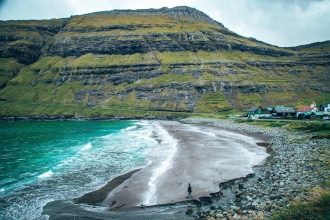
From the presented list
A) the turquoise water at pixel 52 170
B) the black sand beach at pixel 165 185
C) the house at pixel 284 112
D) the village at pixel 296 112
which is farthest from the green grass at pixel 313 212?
the house at pixel 284 112

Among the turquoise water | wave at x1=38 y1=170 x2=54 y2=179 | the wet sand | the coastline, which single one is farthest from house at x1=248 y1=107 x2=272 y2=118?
wave at x1=38 y1=170 x2=54 y2=179

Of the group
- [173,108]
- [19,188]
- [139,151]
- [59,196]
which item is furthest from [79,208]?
[173,108]

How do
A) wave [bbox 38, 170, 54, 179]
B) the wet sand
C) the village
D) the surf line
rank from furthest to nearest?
the village → wave [bbox 38, 170, 54, 179] → the wet sand → the surf line

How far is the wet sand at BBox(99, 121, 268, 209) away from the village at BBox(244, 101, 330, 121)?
65.3m

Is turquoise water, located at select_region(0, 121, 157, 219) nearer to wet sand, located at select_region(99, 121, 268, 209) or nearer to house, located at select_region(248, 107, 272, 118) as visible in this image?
wet sand, located at select_region(99, 121, 268, 209)

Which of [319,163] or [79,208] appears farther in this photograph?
[319,163]

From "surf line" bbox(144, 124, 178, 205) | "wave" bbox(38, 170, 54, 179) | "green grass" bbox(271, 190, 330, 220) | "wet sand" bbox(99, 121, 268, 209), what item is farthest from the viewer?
"wave" bbox(38, 170, 54, 179)

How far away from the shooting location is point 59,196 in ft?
103

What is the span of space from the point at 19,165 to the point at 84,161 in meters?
11.9

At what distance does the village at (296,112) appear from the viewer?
111 metres

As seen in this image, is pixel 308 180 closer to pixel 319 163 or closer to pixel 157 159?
pixel 319 163

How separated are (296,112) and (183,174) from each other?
10796cm

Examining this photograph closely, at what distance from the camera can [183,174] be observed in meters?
40.2

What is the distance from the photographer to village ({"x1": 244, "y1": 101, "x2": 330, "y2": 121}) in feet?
363
